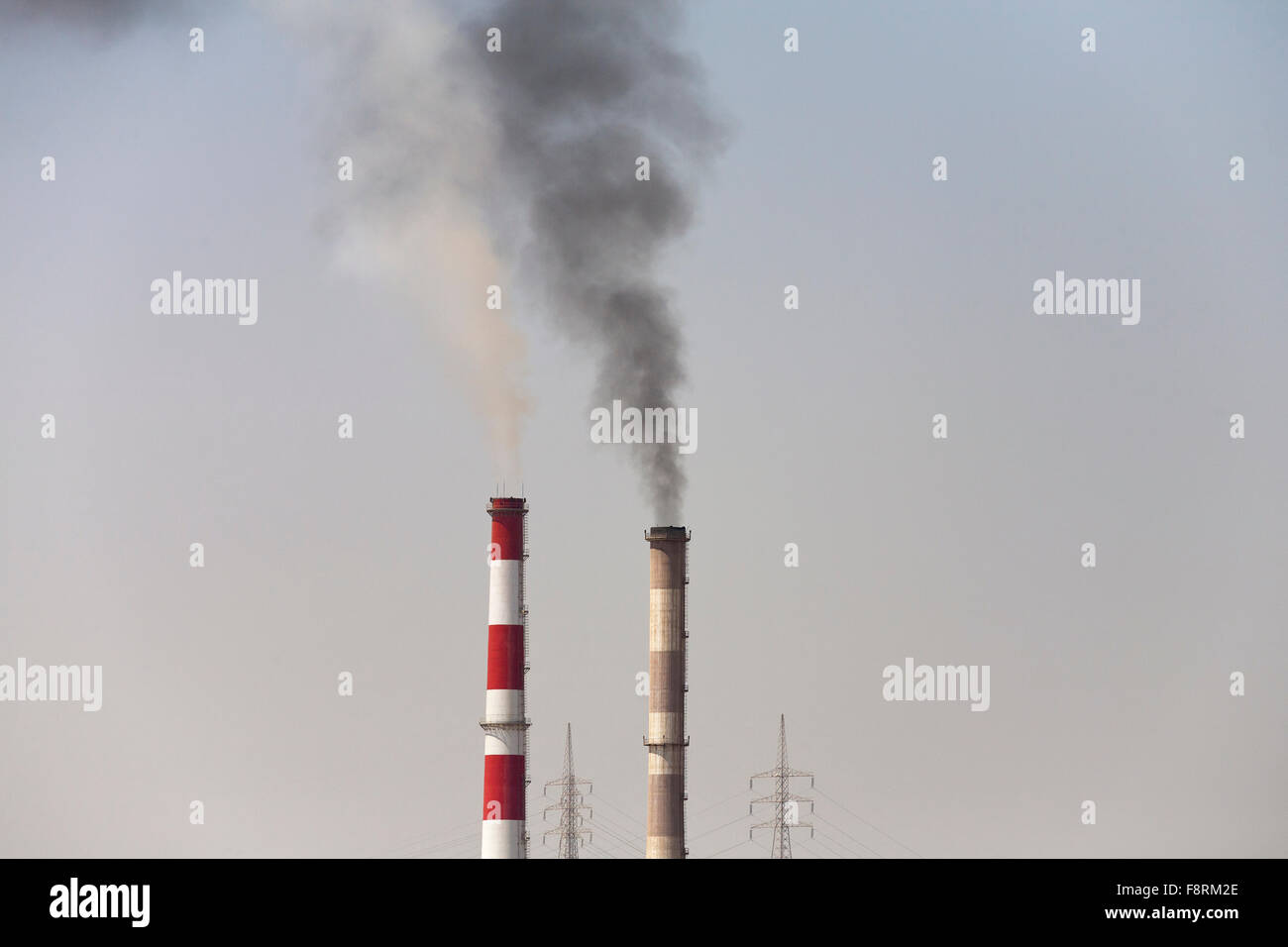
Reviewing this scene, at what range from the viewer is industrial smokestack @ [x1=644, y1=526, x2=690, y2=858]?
6012 centimetres

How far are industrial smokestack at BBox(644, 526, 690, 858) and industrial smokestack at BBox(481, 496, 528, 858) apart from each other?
340 centimetres

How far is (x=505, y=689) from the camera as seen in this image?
59656 mm

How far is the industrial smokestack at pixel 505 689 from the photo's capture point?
59688 mm

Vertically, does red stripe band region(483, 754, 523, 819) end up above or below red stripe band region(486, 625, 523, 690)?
below

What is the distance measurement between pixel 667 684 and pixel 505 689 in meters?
4.28

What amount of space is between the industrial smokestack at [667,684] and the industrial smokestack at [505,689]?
134 inches

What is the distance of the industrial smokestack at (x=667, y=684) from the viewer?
197 feet

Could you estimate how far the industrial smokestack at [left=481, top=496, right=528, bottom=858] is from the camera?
5969cm

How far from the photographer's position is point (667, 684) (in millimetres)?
60375

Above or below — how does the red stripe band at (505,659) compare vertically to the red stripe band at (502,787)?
above
